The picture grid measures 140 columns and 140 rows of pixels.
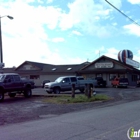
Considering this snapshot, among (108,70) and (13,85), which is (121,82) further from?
(13,85)

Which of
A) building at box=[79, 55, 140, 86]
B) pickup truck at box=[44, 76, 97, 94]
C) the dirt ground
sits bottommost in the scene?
the dirt ground

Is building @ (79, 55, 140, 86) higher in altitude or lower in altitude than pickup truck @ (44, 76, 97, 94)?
higher

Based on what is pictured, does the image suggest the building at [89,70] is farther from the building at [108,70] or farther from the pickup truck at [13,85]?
the pickup truck at [13,85]

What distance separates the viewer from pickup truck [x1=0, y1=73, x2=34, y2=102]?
20000 mm

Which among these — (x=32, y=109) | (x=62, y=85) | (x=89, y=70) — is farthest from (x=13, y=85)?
(x=89, y=70)

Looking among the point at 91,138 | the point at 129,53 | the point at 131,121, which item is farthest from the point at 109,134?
the point at 129,53

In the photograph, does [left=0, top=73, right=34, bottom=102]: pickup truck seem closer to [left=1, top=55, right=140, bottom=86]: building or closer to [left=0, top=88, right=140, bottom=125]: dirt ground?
[left=0, top=88, right=140, bottom=125]: dirt ground

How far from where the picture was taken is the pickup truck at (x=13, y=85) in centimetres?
2000

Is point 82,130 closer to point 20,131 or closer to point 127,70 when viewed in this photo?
point 20,131

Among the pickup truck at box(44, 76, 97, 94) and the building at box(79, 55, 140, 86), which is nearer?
the pickup truck at box(44, 76, 97, 94)

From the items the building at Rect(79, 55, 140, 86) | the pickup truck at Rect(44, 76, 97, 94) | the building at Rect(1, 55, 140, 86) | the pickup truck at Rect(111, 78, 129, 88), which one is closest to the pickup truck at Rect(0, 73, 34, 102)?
the pickup truck at Rect(44, 76, 97, 94)

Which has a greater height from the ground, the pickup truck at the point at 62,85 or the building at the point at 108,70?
the building at the point at 108,70

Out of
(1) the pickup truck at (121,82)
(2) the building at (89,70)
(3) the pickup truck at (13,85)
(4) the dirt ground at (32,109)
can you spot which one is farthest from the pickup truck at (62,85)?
(2) the building at (89,70)

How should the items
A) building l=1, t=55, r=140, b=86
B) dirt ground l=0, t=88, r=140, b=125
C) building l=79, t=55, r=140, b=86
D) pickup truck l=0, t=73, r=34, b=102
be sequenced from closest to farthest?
dirt ground l=0, t=88, r=140, b=125 < pickup truck l=0, t=73, r=34, b=102 < building l=79, t=55, r=140, b=86 < building l=1, t=55, r=140, b=86
